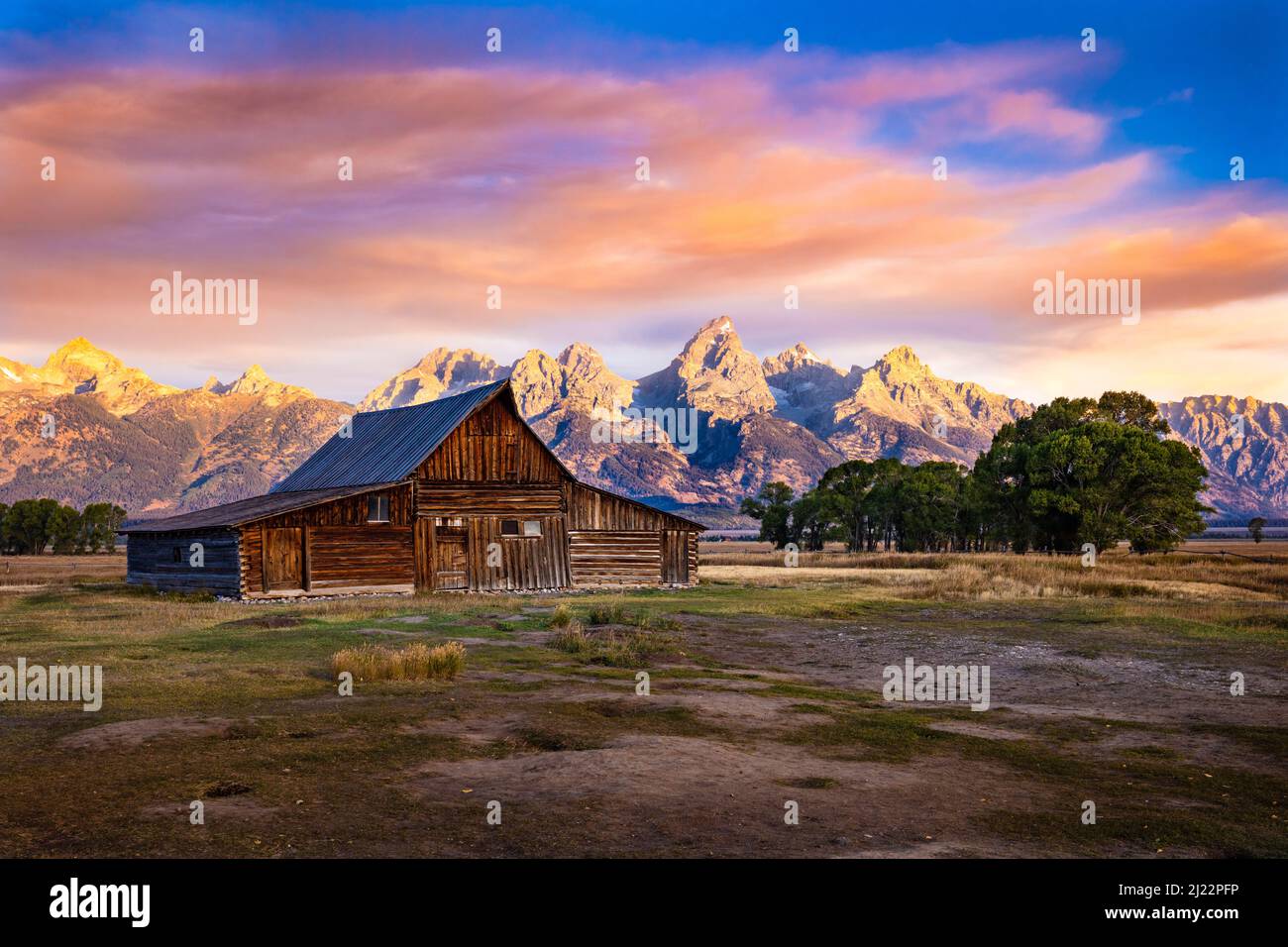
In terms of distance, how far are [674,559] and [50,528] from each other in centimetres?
8548

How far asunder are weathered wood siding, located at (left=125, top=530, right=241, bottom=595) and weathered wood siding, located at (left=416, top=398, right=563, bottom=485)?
834 cm

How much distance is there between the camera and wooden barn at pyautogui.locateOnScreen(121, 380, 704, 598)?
39.7 metres

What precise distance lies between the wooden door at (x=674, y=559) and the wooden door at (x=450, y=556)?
10291 mm

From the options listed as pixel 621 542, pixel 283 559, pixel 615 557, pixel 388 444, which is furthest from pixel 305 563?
pixel 621 542

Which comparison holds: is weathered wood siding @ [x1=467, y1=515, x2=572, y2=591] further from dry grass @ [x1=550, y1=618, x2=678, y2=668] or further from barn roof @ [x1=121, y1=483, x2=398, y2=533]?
dry grass @ [x1=550, y1=618, x2=678, y2=668]

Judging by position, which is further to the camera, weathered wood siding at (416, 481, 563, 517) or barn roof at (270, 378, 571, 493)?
barn roof at (270, 378, 571, 493)

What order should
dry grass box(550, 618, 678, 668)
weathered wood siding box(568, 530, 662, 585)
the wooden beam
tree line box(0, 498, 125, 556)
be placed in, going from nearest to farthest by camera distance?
dry grass box(550, 618, 678, 668) → the wooden beam → weathered wood siding box(568, 530, 662, 585) → tree line box(0, 498, 125, 556)

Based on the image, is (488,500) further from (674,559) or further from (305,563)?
(674,559)

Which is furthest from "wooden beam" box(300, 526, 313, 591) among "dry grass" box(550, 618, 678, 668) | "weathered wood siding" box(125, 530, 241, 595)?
"dry grass" box(550, 618, 678, 668)

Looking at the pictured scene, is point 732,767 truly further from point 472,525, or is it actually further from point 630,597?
point 472,525

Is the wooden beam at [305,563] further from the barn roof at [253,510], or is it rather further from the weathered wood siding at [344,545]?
the barn roof at [253,510]

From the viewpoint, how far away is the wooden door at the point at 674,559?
4909 centimetres

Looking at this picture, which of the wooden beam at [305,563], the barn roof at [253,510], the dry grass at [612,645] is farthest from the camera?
the wooden beam at [305,563]

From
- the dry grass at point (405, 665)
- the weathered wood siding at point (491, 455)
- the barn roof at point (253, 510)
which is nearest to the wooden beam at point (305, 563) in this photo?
the barn roof at point (253, 510)
